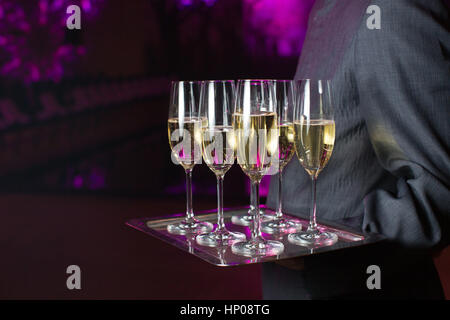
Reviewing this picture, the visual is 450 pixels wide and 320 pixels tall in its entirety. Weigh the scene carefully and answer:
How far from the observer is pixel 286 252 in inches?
33.0

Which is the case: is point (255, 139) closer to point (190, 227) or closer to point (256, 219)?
point (256, 219)

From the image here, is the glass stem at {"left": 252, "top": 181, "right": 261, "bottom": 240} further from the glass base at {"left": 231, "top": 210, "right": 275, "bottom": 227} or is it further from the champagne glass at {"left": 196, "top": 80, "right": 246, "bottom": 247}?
the glass base at {"left": 231, "top": 210, "right": 275, "bottom": 227}

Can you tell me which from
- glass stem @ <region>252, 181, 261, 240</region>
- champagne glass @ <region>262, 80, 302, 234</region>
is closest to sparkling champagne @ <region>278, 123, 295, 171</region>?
champagne glass @ <region>262, 80, 302, 234</region>

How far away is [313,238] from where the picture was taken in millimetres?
896

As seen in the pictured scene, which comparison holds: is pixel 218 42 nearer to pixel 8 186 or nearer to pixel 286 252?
pixel 8 186

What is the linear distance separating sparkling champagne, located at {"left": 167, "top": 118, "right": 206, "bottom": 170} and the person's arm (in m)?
0.31

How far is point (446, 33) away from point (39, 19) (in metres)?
4.45

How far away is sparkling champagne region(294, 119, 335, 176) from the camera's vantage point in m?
0.90

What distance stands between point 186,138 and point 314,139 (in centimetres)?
22

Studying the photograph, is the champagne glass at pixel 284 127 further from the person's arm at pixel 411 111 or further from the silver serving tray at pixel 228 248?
the person's arm at pixel 411 111

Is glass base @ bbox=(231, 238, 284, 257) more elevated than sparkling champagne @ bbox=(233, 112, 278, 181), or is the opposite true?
sparkling champagne @ bbox=(233, 112, 278, 181)

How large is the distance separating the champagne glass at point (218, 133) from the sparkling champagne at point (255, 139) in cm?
5

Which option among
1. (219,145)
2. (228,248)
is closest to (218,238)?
(228,248)

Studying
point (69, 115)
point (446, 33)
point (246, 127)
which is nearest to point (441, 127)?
point (446, 33)
